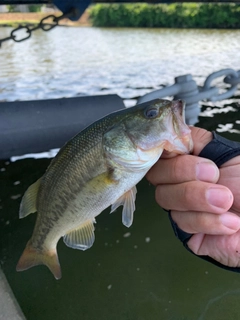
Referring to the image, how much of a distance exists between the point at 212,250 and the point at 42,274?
2.21 metres

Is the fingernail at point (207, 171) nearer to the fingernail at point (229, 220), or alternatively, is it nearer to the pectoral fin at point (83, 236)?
the fingernail at point (229, 220)

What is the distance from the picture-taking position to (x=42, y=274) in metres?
3.45

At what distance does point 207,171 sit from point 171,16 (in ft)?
108

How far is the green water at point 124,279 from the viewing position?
3.18 metres

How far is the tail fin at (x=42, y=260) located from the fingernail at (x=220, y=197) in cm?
84

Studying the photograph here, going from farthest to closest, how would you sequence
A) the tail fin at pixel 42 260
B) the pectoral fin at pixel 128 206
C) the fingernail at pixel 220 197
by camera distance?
the tail fin at pixel 42 260
the pectoral fin at pixel 128 206
the fingernail at pixel 220 197

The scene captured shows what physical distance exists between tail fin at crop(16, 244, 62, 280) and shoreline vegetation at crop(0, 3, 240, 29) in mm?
25704

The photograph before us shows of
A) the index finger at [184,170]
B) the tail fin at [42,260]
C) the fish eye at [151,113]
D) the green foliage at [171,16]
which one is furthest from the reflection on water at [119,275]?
the green foliage at [171,16]

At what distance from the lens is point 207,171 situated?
4.72 feet

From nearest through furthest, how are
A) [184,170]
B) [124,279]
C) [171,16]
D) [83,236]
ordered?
[184,170] → [83,236] → [124,279] → [171,16]

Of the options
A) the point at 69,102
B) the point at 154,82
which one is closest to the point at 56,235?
the point at 69,102

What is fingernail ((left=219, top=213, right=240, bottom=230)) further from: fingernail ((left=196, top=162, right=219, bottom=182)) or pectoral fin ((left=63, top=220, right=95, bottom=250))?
pectoral fin ((left=63, top=220, right=95, bottom=250))

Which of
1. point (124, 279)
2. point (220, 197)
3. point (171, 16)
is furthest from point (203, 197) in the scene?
point (171, 16)

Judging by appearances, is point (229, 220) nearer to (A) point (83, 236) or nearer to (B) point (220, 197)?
(B) point (220, 197)
